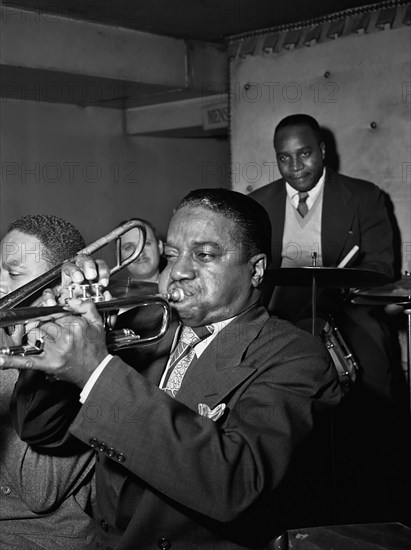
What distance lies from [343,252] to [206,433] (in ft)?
10.4

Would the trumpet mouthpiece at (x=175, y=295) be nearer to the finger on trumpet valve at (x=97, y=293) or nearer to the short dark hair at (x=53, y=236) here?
the finger on trumpet valve at (x=97, y=293)

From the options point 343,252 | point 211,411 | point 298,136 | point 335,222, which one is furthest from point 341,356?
point 211,411

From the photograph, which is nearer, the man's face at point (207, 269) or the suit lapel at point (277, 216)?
the man's face at point (207, 269)

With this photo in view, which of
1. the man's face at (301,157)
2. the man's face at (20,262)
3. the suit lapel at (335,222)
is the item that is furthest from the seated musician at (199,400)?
the man's face at (301,157)

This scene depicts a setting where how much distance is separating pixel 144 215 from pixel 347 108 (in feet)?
8.81

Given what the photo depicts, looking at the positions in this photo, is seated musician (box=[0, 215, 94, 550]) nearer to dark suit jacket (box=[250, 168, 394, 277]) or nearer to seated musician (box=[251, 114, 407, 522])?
seated musician (box=[251, 114, 407, 522])

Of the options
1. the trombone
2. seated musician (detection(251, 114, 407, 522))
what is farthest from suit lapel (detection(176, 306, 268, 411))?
seated musician (detection(251, 114, 407, 522))

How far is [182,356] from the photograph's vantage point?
2193mm

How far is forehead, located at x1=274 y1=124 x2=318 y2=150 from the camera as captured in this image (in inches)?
191

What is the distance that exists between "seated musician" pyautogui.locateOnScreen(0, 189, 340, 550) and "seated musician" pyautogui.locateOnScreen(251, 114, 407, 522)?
245cm

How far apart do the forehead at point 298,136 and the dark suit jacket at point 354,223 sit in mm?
259

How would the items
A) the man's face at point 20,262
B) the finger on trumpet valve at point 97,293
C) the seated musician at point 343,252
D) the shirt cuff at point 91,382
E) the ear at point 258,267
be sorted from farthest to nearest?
1. the seated musician at point 343,252
2. the man's face at point 20,262
3. the ear at point 258,267
4. the finger on trumpet valve at point 97,293
5. the shirt cuff at point 91,382

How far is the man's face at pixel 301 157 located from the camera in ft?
15.9

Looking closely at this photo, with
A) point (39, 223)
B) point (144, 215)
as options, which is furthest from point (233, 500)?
point (144, 215)
